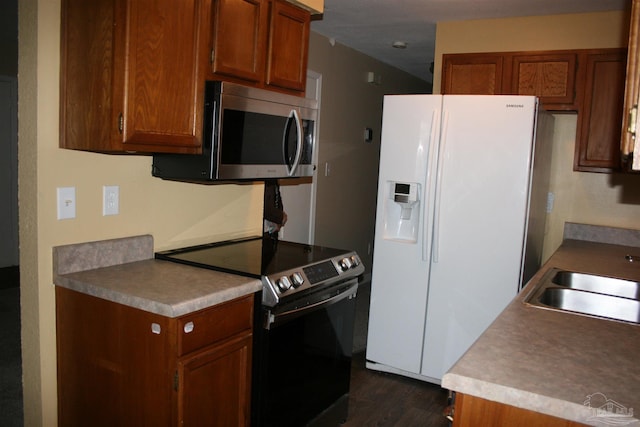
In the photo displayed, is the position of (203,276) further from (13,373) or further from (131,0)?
(13,373)

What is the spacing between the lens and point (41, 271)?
6.52ft

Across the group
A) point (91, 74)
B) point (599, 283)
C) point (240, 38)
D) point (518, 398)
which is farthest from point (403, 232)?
point (518, 398)

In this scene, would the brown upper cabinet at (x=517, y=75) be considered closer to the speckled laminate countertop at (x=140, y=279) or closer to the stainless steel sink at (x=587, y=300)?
the stainless steel sink at (x=587, y=300)

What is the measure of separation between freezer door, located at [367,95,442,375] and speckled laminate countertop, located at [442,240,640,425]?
4.37ft

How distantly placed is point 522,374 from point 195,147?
145cm

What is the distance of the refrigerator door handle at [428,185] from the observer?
10.1ft

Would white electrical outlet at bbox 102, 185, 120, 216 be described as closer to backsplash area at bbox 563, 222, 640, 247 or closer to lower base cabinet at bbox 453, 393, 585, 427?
lower base cabinet at bbox 453, 393, 585, 427

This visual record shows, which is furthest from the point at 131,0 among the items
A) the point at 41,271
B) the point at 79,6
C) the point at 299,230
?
the point at 299,230

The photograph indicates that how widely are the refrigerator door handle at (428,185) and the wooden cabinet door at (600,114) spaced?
39.9 inches

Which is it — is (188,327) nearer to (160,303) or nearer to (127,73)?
(160,303)

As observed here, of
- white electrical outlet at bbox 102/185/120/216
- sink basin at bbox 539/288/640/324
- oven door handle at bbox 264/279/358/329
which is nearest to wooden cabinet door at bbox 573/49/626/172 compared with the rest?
sink basin at bbox 539/288/640/324

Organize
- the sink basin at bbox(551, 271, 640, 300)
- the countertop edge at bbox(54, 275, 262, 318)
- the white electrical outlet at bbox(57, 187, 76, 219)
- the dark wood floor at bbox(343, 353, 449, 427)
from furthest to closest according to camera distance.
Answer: the dark wood floor at bbox(343, 353, 449, 427)
the sink basin at bbox(551, 271, 640, 300)
the white electrical outlet at bbox(57, 187, 76, 219)
the countertop edge at bbox(54, 275, 262, 318)

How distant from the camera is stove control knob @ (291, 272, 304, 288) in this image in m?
2.20

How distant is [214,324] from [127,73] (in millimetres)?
915
